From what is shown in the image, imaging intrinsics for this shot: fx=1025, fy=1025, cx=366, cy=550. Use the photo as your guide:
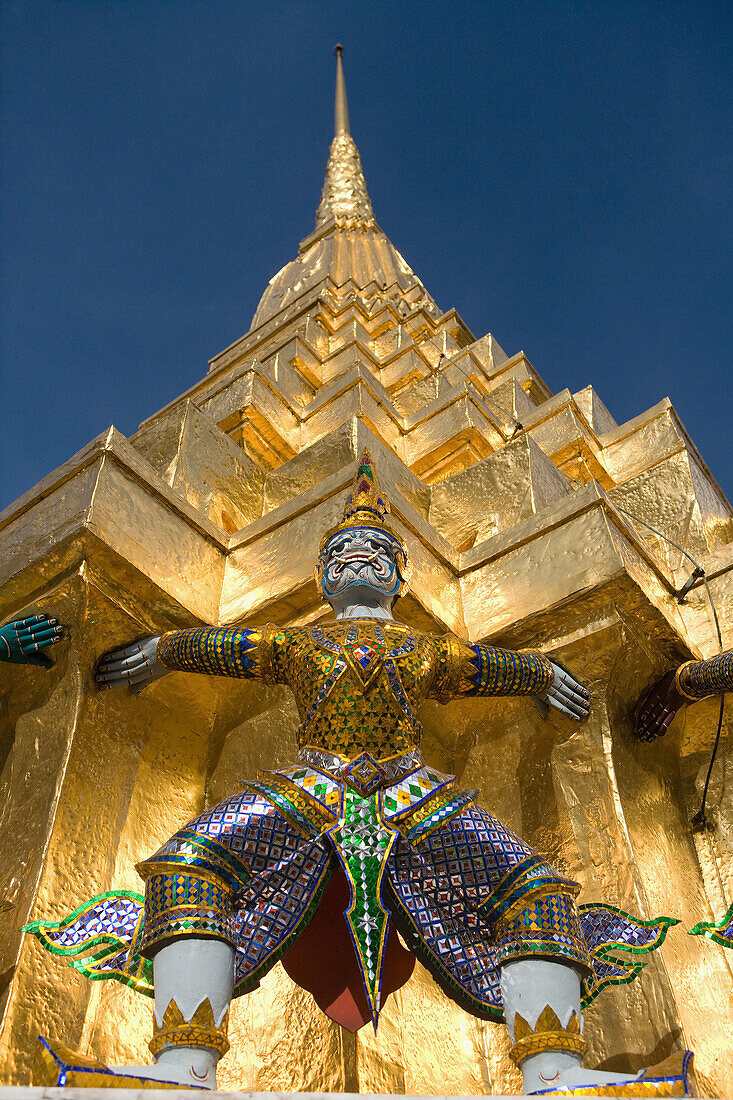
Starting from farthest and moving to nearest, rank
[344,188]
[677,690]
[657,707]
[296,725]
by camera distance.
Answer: [344,188] < [296,725] < [657,707] < [677,690]

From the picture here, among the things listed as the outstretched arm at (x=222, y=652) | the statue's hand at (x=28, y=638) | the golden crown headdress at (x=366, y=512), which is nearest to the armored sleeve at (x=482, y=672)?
the golden crown headdress at (x=366, y=512)

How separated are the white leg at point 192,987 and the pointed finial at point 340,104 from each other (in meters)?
21.0

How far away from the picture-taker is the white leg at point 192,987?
9.70 feet

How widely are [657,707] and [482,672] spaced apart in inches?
45.1

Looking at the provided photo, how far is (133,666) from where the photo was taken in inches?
180

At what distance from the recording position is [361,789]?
3693mm

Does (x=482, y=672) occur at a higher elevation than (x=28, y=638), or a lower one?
lower

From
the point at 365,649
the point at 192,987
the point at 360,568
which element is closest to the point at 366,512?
the point at 360,568

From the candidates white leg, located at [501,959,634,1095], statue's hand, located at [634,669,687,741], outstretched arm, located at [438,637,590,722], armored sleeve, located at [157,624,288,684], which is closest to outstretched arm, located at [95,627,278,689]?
armored sleeve, located at [157,624,288,684]

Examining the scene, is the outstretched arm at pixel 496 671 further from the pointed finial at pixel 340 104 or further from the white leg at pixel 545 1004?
the pointed finial at pixel 340 104

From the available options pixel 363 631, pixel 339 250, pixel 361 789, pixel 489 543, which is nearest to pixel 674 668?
pixel 489 543

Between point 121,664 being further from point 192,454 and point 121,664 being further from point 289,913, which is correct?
point 192,454

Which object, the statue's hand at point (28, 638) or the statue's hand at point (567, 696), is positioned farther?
the statue's hand at point (567, 696)

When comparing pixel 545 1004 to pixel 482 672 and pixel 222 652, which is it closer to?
pixel 482 672
